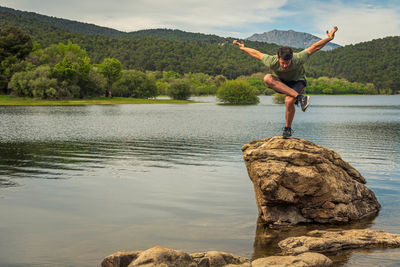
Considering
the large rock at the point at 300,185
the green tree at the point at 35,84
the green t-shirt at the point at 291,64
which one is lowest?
the large rock at the point at 300,185

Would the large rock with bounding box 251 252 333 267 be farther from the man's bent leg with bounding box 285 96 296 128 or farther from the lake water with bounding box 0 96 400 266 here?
the man's bent leg with bounding box 285 96 296 128

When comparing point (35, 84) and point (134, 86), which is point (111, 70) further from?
point (35, 84)

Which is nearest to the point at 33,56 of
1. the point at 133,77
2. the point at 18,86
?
the point at 18,86

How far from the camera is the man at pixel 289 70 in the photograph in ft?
40.5

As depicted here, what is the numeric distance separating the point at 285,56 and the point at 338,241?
5762mm

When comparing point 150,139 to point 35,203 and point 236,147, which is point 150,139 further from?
point 35,203

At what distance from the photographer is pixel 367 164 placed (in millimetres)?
25297

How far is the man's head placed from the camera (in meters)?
12.2

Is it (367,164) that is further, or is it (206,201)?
(367,164)

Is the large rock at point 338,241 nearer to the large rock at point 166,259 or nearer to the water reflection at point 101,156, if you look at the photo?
the large rock at point 166,259

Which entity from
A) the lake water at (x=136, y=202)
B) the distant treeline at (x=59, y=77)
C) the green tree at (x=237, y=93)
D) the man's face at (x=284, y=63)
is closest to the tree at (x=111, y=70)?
the distant treeline at (x=59, y=77)

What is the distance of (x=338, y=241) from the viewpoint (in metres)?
10.5

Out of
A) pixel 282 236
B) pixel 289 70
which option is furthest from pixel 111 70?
pixel 282 236

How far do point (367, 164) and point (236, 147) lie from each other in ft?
37.2
